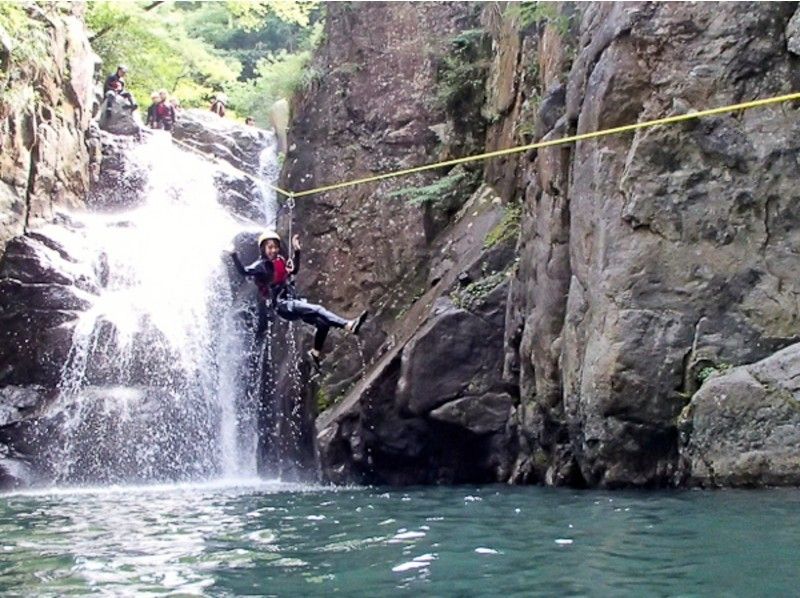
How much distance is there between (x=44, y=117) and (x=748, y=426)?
1439cm

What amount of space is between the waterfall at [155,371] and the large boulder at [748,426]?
878cm

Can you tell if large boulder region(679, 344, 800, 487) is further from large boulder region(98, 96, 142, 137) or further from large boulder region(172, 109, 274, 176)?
large boulder region(172, 109, 274, 176)

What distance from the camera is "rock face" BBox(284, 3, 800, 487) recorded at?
9.45 m

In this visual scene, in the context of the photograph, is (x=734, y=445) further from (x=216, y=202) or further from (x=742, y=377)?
(x=216, y=202)

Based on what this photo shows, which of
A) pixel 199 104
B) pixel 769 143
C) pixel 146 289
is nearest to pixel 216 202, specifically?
pixel 146 289

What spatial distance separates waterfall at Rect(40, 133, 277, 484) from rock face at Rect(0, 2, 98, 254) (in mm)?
1070

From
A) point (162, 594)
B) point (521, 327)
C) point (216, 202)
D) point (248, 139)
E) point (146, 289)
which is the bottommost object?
point (162, 594)

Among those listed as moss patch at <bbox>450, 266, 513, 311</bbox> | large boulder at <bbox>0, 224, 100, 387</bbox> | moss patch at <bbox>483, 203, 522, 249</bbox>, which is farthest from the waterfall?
moss patch at <bbox>483, 203, 522, 249</bbox>

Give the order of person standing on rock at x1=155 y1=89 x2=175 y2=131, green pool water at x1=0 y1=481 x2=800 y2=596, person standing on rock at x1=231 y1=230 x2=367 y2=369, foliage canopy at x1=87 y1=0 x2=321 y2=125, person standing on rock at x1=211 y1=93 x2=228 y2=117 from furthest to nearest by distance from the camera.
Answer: person standing on rock at x1=211 y1=93 x2=228 y2=117
person standing on rock at x1=155 y1=89 x2=175 y2=131
foliage canopy at x1=87 y1=0 x2=321 y2=125
person standing on rock at x1=231 y1=230 x2=367 y2=369
green pool water at x1=0 y1=481 x2=800 y2=596

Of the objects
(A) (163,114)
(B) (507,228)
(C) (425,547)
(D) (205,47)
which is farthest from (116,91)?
(C) (425,547)

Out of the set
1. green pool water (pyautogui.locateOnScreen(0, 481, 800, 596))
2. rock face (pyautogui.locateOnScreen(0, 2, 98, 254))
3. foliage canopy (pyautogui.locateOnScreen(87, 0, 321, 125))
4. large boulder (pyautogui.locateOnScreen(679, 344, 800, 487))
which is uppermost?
foliage canopy (pyautogui.locateOnScreen(87, 0, 321, 125))

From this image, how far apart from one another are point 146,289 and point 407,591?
13796 millimetres

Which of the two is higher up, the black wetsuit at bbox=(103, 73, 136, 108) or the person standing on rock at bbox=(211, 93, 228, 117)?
the person standing on rock at bbox=(211, 93, 228, 117)

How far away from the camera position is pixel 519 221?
1335 cm
